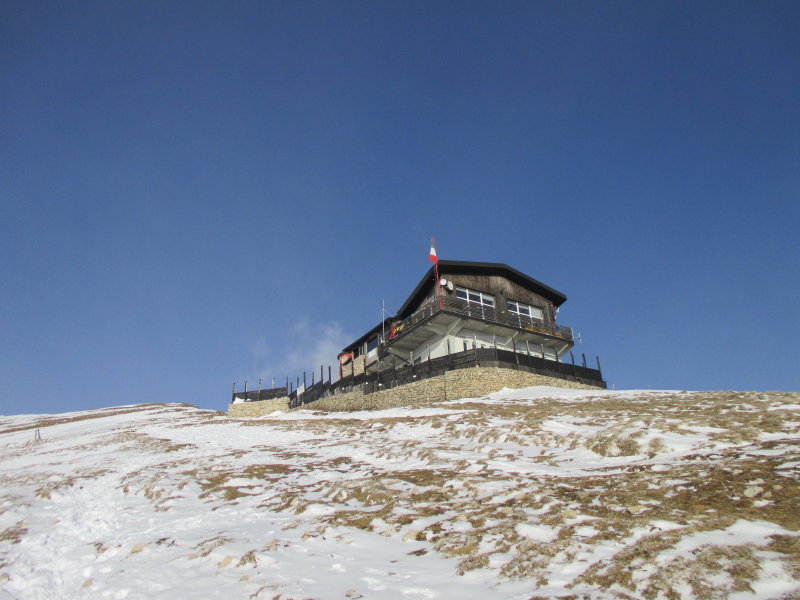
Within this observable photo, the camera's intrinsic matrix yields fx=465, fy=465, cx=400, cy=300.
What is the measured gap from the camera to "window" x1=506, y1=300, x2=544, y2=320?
140 ft

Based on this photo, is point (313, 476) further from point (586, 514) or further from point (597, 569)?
point (597, 569)

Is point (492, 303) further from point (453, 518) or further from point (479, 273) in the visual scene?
point (453, 518)

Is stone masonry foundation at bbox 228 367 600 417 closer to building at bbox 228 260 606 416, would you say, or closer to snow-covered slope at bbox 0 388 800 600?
building at bbox 228 260 606 416

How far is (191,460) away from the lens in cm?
1537

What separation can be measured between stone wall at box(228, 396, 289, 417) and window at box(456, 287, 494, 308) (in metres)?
30.2

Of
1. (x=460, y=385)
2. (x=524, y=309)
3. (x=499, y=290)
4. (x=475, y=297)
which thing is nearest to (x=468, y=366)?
(x=460, y=385)

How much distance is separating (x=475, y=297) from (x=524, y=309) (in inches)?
219

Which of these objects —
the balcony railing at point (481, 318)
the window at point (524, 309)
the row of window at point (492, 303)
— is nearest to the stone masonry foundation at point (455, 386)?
the balcony railing at point (481, 318)

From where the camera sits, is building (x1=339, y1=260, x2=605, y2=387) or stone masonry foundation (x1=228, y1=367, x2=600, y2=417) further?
building (x1=339, y1=260, x2=605, y2=387)

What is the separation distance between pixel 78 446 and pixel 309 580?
23226 mm

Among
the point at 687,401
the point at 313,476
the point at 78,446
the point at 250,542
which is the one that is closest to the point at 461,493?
the point at 250,542

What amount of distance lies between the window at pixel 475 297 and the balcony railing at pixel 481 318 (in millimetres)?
569

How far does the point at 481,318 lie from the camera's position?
3844 centimetres

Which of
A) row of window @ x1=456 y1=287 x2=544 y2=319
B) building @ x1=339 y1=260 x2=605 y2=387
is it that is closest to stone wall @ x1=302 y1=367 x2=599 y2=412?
building @ x1=339 y1=260 x2=605 y2=387
